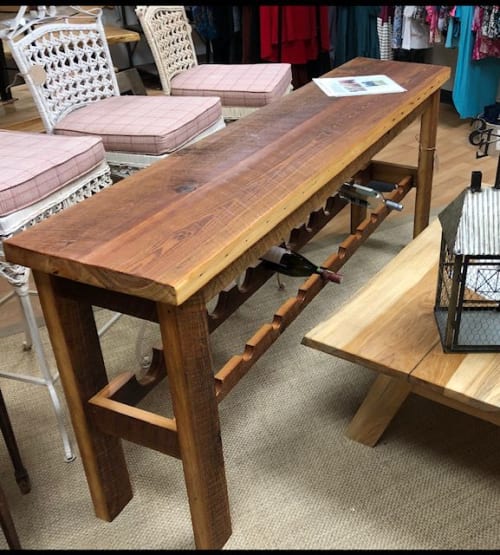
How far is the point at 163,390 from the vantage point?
1669 millimetres

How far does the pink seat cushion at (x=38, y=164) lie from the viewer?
4.19 ft

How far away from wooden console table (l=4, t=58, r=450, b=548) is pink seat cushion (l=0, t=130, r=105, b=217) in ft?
0.56

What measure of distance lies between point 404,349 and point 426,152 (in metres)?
1.07

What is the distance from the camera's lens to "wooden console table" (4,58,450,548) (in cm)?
100

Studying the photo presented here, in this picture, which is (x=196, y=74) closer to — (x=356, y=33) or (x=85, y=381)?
(x=85, y=381)

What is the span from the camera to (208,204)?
117 cm

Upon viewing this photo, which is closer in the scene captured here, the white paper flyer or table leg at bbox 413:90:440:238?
the white paper flyer

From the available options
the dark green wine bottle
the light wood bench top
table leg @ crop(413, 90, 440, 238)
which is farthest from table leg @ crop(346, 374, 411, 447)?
table leg @ crop(413, 90, 440, 238)

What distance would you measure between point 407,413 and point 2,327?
48.6 inches

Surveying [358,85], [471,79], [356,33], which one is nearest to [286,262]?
[358,85]

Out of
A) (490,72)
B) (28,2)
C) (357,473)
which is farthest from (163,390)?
(490,72)

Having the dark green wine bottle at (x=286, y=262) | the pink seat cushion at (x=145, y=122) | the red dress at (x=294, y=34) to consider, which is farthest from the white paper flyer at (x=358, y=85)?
Answer: the red dress at (x=294, y=34)

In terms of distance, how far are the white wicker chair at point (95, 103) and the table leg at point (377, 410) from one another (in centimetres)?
80

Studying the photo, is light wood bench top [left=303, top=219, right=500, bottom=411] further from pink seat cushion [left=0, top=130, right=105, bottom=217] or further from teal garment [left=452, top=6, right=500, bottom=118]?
teal garment [left=452, top=6, right=500, bottom=118]
